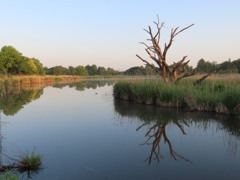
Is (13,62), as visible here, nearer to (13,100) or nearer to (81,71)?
(13,100)

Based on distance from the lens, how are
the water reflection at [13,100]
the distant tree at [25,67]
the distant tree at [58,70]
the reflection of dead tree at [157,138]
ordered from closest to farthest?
the reflection of dead tree at [157,138]
the water reflection at [13,100]
the distant tree at [25,67]
the distant tree at [58,70]

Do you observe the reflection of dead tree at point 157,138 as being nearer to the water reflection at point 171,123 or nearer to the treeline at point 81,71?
the water reflection at point 171,123

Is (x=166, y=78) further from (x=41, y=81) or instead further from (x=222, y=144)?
(x=41, y=81)

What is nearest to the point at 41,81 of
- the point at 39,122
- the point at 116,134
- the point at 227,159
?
the point at 39,122

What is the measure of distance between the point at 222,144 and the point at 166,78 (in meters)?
9.65

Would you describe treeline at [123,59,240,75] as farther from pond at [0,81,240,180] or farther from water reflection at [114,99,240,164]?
pond at [0,81,240,180]

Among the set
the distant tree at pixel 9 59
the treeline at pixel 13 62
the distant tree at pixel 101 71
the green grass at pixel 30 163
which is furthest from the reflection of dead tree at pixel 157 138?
the distant tree at pixel 101 71

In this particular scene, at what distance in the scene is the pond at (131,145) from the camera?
372 cm

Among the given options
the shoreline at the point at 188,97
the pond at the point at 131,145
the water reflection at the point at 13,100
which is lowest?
the pond at the point at 131,145

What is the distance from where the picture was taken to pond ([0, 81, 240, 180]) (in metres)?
3.72

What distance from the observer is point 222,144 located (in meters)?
5.06

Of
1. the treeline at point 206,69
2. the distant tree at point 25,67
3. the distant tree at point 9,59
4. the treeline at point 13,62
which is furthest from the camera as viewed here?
the distant tree at point 25,67

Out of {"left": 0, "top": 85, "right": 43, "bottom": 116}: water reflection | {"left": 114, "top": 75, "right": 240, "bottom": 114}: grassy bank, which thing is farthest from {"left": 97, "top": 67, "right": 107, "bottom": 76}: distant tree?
{"left": 114, "top": 75, "right": 240, "bottom": 114}: grassy bank

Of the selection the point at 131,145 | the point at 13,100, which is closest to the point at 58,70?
the point at 13,100
